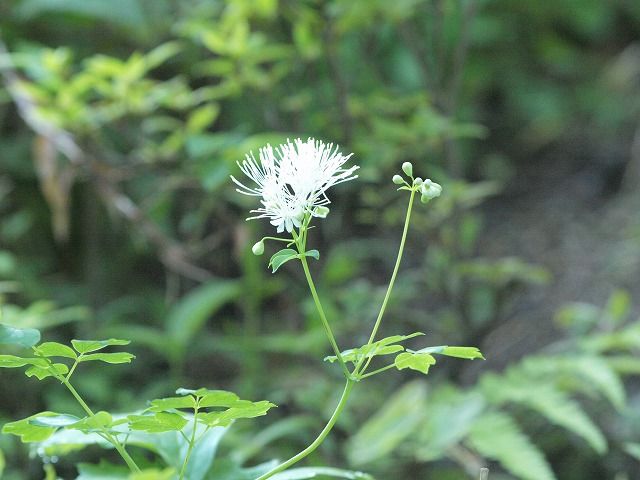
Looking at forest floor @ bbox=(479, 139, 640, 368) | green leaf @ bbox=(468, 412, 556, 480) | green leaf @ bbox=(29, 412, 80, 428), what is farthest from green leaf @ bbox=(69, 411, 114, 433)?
forest floor @ bbox=(479, 139, 640, 368)

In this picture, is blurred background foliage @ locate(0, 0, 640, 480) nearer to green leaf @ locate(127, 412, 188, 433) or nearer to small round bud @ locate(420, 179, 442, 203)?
green leaf @ locate(127, 412, 188, 433)

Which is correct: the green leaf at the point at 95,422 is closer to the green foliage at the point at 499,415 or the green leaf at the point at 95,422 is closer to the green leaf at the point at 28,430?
the green leaf at the point at 28,430

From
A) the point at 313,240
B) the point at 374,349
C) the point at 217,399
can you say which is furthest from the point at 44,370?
the point at 313,240

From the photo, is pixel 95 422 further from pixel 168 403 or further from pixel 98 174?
pixel 98 174

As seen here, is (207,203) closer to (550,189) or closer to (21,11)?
(21,11)

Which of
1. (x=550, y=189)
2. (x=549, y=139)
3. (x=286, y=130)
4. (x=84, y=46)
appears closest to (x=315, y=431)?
(x=286, y=130)

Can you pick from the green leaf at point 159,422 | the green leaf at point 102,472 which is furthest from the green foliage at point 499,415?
the green leaf at point 159,422
